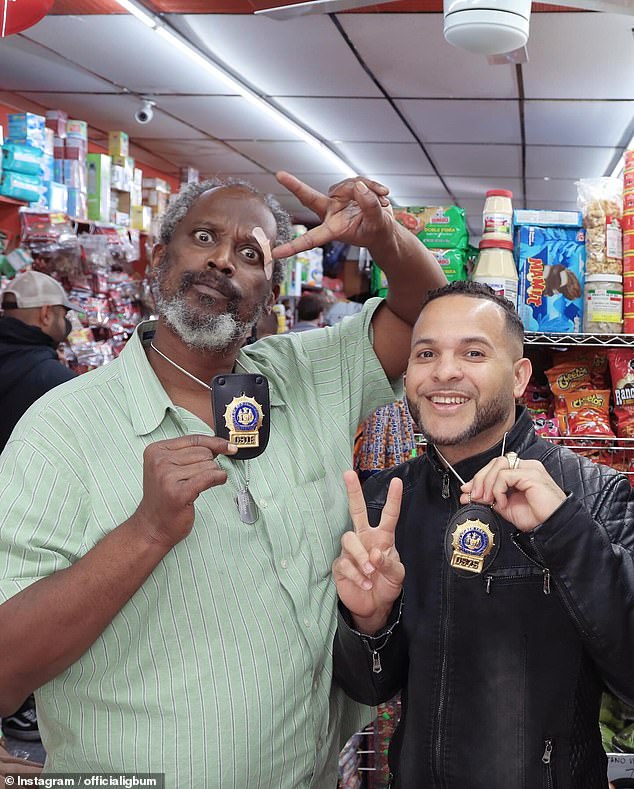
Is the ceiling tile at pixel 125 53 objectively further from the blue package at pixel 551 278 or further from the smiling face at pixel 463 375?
the smiling face at pixel 463 375

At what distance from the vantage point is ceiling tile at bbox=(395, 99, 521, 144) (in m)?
5.64

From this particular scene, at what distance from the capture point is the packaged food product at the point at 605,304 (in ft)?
8.40

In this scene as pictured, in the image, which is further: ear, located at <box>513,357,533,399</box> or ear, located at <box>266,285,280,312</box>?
ear, located at <box>266,285,280,312</box>

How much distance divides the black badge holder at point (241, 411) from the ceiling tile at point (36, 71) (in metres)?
3.77

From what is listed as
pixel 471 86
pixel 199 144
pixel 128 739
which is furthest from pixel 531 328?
pixel 199 144

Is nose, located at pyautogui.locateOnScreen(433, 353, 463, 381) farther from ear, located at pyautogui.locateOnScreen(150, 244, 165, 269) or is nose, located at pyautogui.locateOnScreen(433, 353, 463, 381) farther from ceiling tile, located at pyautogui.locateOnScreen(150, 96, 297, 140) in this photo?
ceiling tile, located at pyautogui.locateOnScreen(150, 96, 297, 140)

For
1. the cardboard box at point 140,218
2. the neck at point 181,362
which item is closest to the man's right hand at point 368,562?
the neck at point 181,362

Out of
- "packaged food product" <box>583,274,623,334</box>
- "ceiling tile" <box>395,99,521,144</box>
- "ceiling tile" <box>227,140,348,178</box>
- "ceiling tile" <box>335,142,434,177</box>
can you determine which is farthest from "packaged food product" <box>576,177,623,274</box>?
"ceiling tile" <box>227,140,348,178</box>

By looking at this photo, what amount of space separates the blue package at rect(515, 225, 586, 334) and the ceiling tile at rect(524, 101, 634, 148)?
10.7 ft

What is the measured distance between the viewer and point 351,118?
6.29m

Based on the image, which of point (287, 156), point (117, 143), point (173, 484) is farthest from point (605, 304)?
point (287, 156)

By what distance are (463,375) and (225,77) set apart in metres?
4.16

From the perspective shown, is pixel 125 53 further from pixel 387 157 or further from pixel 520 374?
pixel 520 374

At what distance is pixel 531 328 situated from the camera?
8.52 feet
